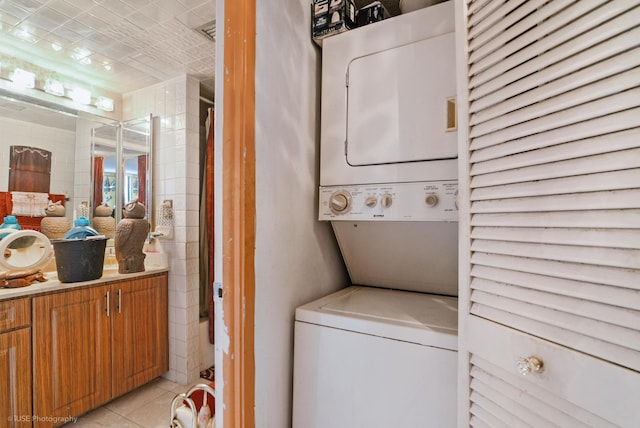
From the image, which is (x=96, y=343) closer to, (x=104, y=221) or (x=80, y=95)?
(x=104, y=221)

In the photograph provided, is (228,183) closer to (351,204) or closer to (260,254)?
(260,254)

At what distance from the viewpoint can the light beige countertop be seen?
1869 mm

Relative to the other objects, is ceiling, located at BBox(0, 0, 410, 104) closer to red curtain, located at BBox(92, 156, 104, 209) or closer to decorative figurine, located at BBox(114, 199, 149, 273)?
red curtain, located at BBox(92, 156, 104, 209)

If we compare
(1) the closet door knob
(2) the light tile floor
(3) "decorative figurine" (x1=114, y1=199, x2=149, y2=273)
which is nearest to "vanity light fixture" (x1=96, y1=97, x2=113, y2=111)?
(3) "decorative figurine" (x1=114, y1=199, x2=149, y2=273)

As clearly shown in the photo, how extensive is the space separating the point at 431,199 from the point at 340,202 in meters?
0.38

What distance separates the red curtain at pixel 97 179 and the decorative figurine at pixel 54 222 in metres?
0.28

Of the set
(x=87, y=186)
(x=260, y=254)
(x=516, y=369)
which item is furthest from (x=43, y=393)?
(x=516, y=369)

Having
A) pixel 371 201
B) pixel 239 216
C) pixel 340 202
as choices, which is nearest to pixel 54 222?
pixel 239 216

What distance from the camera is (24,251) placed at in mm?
2162

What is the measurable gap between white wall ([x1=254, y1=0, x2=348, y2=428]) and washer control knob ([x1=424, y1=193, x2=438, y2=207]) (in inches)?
20.9

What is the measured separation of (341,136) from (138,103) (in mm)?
2609

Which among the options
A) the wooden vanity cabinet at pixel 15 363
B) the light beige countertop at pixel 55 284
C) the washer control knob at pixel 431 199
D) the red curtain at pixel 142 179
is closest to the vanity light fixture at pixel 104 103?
the red curtain at pixel 142 179

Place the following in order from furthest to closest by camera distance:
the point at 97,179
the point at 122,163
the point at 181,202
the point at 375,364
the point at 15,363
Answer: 1. the point at 122,163
2. the point at 97,179
3. the point at 181,202
4. the point at 15,363
5. the point at 375,364

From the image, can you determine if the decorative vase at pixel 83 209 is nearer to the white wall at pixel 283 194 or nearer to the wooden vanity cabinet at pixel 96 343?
the wooden vanity cabinet at pixel 96 343
